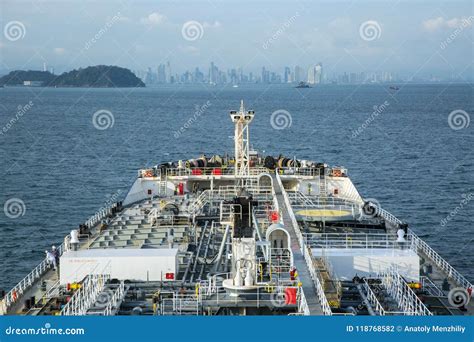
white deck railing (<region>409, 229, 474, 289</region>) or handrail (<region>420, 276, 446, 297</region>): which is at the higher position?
white deck railing (<region>409, 229, 474, 289</region>)

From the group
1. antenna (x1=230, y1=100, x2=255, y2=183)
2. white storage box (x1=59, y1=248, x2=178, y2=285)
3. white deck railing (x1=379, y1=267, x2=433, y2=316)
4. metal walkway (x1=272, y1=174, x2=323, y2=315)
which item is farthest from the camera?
antenna (x1=230, y1=100, x2=255, y2=183)

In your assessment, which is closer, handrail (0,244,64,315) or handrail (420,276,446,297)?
handrail (0,244,64,315)

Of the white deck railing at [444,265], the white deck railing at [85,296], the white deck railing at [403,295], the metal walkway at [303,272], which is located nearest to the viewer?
Result: the metal walkway at [303,272]

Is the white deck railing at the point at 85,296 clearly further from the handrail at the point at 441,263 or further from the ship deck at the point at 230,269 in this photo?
the handrail at the point at 441,263

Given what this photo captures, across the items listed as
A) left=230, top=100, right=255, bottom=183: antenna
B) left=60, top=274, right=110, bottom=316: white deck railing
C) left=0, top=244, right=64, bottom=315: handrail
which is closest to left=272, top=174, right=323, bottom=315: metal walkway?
left=60, top=274, right=110, bottom=316: white deck railing

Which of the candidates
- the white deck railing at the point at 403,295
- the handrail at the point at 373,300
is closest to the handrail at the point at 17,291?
the handrail at the point at 373,300

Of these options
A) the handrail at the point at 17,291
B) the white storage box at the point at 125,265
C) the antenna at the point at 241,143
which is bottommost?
the handrail at the point at 17,291

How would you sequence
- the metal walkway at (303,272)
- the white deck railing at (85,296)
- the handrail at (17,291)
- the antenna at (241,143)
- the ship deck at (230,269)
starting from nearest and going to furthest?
1. the metal walkway at (303,272)
2. the white deck railing at (85,296)
3. the ship deck at (230,269)
4. the handrail at (17,291)
5. the antenna at (241,143)

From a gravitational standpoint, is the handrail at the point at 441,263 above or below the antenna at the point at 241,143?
below

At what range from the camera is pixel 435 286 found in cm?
3002

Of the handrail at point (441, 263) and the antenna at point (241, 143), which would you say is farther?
the antenna at point (241, 143)

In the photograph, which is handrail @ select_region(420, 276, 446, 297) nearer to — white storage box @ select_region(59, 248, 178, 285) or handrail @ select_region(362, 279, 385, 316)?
handrail @ select_region(362, 279, 385, 316)

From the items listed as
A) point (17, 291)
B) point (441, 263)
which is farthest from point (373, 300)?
point (17, 291)

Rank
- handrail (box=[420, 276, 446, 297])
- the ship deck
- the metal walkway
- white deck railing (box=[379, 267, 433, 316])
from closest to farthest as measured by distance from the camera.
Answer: the metal walkway < white deck railing (box=[379, 267, 433, 316]) < the ship deck < handrail (box=[420, 276, 446, 297])
